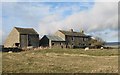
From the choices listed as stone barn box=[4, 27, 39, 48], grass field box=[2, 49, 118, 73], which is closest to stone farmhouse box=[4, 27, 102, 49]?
stone barn box=[4, 27, 39, 48]

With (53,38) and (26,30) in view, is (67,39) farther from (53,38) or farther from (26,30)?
(26,30)

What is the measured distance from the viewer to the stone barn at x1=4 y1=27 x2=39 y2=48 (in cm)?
9606

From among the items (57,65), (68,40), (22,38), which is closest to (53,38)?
(68,40)

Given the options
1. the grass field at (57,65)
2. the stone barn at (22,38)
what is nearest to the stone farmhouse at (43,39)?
the stone barn at (22,38)

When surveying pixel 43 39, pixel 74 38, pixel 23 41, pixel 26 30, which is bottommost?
pixel 23 41

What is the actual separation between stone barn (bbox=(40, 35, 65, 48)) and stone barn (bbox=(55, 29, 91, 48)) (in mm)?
2897

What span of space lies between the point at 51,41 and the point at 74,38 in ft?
48.1

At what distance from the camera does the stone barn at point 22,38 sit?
315 feet

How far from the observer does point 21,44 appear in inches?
3780

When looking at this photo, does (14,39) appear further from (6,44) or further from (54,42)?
(54,42)

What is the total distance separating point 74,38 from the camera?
113m

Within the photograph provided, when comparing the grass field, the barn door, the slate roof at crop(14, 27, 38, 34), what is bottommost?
the grass field

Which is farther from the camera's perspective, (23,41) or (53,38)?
(53,38)

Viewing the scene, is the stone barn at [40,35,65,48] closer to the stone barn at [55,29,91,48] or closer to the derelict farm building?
the derelict farm building
